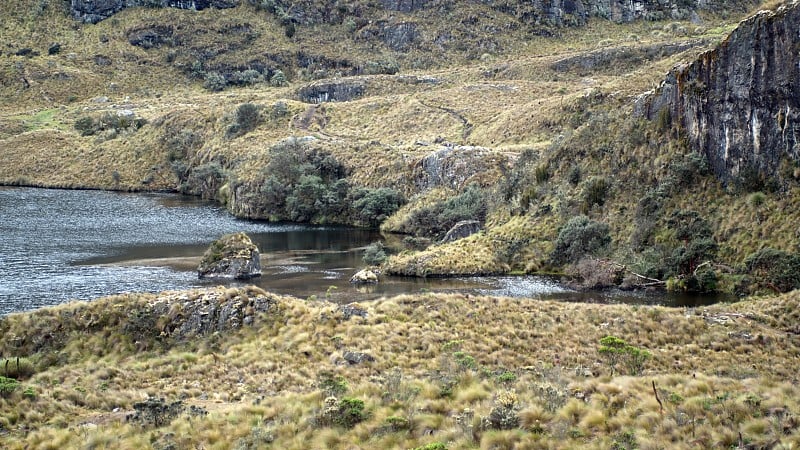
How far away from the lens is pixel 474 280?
58438 mm

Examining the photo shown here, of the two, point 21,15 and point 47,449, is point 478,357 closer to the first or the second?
point 47,449

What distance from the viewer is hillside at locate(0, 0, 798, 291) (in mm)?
59000

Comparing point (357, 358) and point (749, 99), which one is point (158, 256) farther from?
point (749, 99)

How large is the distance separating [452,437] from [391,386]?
526cm

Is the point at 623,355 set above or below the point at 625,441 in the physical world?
below

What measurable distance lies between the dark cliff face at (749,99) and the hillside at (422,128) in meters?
0.85

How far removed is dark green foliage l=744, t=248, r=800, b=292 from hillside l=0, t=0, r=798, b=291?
1.38 feet

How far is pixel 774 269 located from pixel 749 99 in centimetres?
1473

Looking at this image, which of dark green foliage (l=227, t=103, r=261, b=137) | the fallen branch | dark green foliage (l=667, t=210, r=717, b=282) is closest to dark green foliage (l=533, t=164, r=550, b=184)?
dark green foliage (l=667, t=210, r=717, b=282)

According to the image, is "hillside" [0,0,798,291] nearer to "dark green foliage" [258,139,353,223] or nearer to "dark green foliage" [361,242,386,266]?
"dark green foliage" [258,139,353,223]

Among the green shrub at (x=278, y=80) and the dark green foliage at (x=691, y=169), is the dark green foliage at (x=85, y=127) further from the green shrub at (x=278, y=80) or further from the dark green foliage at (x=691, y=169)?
the dark green foliage at (x=691, y=169)

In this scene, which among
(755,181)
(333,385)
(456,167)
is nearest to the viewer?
(333,385)

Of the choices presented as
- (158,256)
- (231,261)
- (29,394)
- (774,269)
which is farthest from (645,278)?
(158,256)

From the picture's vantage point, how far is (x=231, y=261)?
58.3 m
